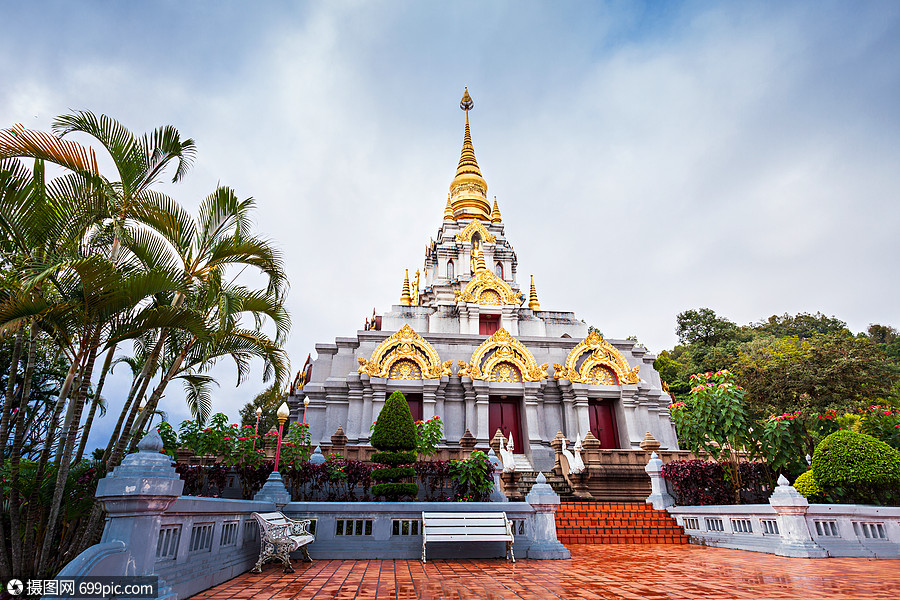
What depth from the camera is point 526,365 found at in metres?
21.6

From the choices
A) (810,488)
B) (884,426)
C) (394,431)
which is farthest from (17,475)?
(884,426)

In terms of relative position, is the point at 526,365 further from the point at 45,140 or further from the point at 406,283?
the point at 45,140

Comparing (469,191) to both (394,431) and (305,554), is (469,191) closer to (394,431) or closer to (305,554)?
(394,431)

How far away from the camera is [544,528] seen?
892 cm

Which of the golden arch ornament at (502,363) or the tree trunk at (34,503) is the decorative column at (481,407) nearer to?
the golden arch ornament at (502,363)

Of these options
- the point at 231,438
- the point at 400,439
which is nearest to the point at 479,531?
the point at 400,439

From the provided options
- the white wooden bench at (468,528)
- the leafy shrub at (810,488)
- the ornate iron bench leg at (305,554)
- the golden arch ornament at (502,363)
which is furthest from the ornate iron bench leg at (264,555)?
the golden arch ornament at (502,363)

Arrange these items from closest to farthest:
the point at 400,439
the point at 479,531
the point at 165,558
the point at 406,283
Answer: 1. the point at 165,558
2. the point at 479,531
3. the point at 400,439
4. the point at 406,283

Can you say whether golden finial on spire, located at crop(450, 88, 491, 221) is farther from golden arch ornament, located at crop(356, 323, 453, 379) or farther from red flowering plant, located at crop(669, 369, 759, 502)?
red flowering plant, located at crop(669, 369, 759, 502)

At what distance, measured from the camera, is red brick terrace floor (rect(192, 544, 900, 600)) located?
5641mm

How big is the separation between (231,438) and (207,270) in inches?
187

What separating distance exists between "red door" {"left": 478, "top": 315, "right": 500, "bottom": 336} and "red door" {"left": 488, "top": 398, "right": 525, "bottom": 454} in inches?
217

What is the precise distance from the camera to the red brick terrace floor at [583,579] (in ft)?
18.5

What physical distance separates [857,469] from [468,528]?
8081 mm
